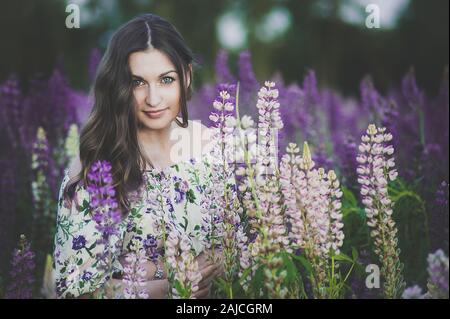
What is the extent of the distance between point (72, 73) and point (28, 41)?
2435mm

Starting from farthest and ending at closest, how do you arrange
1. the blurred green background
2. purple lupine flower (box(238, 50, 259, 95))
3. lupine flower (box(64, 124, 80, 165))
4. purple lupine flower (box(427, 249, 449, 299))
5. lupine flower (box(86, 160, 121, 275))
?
the blurred green background, lupine flower (box(64, 124, 80, 165)), purple lupine flower (box(238, 50, 259, 95)), purple lupine flower (box(427, 249, 449, 299)), lupine flower (box(86, 160, 121, 275))

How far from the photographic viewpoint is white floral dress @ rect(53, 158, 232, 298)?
2.41 meters

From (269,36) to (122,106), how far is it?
5.70 metres

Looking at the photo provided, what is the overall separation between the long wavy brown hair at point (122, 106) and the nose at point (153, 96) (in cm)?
7

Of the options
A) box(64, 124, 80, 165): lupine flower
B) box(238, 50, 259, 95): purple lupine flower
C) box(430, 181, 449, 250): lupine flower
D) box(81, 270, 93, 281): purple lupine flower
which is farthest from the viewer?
box(64, 124, 80, 165): lupine flower

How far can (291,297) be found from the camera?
224cm

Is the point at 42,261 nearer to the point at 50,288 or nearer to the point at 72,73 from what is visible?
the point at 50,288

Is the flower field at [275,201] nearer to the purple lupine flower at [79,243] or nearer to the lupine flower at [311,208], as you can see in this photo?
the lupine flower at [311,208]

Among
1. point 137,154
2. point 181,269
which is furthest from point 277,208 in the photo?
point 137,154

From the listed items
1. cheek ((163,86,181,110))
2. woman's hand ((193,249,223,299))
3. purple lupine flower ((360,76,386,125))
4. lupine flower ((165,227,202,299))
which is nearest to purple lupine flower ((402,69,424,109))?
Result: purple lupine flower ((360,76,386,125))

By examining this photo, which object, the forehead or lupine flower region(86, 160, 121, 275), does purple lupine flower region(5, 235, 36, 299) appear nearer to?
lupine flower region(86, 160, 121, 275)

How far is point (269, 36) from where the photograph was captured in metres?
8.08

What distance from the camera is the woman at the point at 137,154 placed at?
96.5 inches

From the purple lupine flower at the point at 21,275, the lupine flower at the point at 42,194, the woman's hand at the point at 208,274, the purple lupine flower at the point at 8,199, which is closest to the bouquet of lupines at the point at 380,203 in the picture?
the woman's hand at the point at 208,274
